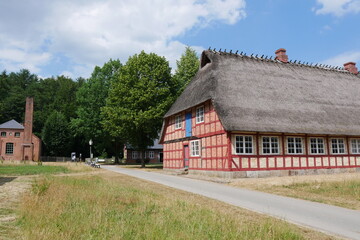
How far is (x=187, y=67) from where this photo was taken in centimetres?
4128

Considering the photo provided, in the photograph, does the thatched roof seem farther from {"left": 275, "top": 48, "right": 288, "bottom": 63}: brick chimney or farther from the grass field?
the grass field

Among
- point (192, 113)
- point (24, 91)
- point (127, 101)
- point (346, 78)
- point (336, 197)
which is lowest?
point (336, 197)

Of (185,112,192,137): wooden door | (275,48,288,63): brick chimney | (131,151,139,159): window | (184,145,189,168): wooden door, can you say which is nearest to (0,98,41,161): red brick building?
(131,151,139,159): window

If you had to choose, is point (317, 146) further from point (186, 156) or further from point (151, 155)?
point (151, 155)

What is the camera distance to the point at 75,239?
16.0ft

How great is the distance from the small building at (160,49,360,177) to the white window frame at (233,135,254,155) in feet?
0.22

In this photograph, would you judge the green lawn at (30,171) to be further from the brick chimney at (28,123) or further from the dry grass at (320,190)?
the brick chimney at (28,123)

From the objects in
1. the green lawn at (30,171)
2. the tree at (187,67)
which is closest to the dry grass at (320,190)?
the green lawn at (30,171)

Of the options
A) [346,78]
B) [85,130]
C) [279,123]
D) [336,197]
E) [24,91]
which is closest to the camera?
[336,197]

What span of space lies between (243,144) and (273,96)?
521cm

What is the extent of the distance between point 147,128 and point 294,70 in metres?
15.6

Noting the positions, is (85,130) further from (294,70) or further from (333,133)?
(333,133)

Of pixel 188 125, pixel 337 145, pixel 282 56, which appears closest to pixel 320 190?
pixel 337 145

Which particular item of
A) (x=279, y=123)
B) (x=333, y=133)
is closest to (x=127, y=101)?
(x=279, y=123)
